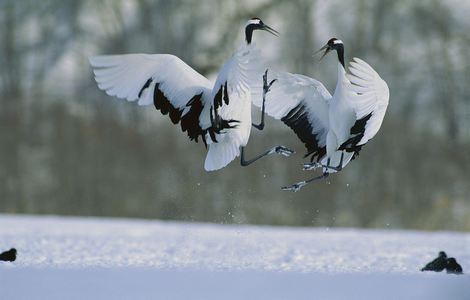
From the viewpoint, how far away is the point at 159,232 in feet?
26.6

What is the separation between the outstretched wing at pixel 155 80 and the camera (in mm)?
5418

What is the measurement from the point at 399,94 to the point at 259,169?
1.86 meters

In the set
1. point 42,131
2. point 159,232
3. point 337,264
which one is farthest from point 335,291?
point 42,131

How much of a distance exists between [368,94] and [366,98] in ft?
0.12

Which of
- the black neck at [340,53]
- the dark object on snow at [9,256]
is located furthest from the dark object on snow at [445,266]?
the dark object on snow at [9,256]

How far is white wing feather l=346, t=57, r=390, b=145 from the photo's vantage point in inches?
199

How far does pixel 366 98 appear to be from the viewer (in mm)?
5215

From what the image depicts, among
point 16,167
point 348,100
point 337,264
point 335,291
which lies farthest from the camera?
point 16,167

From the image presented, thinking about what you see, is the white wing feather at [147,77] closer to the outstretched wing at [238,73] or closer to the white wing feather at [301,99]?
the outstretched wing at [238,73]

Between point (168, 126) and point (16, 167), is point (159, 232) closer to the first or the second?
point (168, 126)

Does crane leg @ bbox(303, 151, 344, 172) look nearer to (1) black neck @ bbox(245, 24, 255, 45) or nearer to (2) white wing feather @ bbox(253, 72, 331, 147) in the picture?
(2) white wing feather @ bbox(253, 72, 331, 147)

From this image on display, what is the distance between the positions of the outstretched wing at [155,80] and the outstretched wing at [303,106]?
1.58 feet

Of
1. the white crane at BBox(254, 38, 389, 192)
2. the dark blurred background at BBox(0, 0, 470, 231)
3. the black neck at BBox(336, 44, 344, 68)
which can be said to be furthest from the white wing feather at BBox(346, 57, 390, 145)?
the dark blurred background at BBox(0, 0, 470, 231)

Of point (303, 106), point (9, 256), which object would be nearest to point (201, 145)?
point (303, 106)
